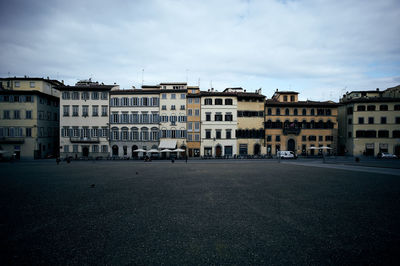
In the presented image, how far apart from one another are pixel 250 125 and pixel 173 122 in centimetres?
1575

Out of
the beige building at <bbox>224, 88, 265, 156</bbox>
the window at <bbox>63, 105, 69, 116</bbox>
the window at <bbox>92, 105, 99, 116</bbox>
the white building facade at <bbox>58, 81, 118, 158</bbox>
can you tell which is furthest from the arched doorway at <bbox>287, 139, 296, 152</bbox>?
the window at <bbox>63, 105, 69, 116</bbox>

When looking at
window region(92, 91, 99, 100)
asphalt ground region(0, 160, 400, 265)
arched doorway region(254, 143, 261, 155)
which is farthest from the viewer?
arched doorway region(254, 143, 261, 155)

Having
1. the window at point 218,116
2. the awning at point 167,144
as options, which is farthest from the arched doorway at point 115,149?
the window at point 218,116

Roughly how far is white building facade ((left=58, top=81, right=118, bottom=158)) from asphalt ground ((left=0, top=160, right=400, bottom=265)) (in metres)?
25.7

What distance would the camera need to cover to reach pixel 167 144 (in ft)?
120

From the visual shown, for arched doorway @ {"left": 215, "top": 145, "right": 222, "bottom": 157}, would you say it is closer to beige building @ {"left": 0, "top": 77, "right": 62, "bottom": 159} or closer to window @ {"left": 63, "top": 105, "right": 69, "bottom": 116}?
window @ {"left": 63, "top": 105, "right": 69, "bottom": 116}

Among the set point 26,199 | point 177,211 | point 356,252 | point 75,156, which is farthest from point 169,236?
point 75,156

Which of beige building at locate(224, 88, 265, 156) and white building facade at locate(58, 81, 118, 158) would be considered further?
beige building at locate(224, 88, 265, 156)

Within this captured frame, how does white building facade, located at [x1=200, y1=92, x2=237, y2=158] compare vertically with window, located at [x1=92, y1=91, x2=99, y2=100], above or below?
below

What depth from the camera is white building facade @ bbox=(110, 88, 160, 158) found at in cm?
3688

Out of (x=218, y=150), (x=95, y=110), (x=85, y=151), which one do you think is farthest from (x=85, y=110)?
(x=218, y=150)

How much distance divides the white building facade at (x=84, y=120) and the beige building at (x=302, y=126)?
3296 centimetres

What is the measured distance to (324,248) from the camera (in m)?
5.60

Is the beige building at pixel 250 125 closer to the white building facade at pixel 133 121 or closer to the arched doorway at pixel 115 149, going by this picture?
the white building facade at pixel 133 121
